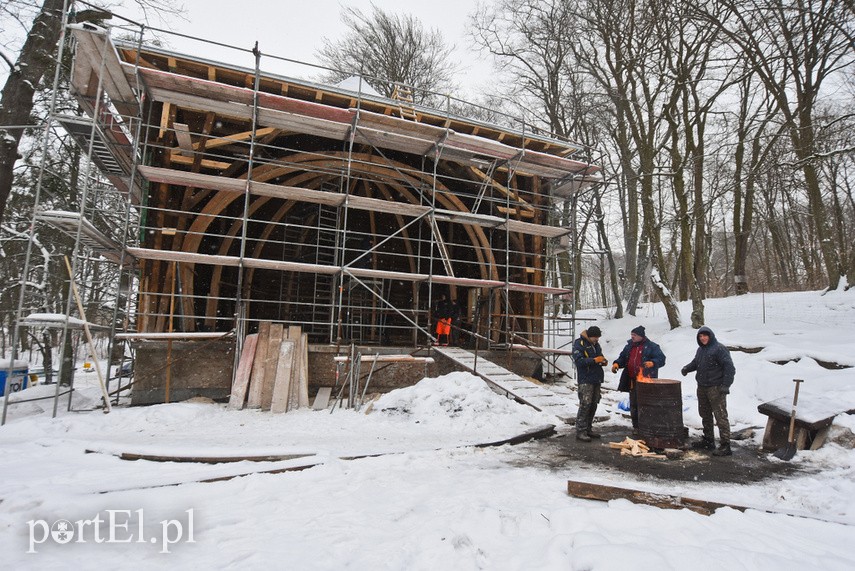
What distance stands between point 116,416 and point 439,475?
5.65 meters

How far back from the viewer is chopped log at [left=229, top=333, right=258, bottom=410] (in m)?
8.43

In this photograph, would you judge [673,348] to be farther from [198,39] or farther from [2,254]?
[2,254]

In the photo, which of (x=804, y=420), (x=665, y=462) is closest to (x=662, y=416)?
(x=665, y=462)

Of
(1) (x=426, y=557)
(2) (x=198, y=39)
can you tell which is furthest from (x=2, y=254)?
(1) (x=426, y=557)

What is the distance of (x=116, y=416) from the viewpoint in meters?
7.29

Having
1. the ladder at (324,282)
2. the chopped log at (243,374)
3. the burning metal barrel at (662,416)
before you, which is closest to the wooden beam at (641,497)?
the burning metal barrel at (662,416)

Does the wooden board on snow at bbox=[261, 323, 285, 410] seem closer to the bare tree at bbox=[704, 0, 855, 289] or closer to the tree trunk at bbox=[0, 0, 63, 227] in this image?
the tree trunk at bbox=[0, 0, 63, 227]

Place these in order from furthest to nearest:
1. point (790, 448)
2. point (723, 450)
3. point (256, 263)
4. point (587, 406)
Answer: point (256, 263) → point (587, 406) → point (723, 450) → point (790, 448)

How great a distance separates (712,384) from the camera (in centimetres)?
627

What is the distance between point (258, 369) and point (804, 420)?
8522 millimetres

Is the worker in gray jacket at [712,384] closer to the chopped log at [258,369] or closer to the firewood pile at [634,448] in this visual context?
the firewood pile at [634,448]

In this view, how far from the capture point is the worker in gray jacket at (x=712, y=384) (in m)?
6.16

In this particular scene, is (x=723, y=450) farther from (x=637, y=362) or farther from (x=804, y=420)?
(x=637, y=362)

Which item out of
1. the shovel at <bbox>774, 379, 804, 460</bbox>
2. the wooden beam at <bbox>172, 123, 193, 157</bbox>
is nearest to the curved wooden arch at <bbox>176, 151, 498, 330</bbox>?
the wooden beam at <bbox>172, 123, 193, 157</bbox>
